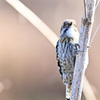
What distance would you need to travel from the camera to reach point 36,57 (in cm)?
591

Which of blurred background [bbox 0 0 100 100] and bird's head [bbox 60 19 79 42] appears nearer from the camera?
bird's head [bbox 60 19 79 42]

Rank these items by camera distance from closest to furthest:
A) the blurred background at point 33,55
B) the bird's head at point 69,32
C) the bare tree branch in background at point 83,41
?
the bare tree branch in background at point 83,41, the bird's head at point 69,32, the blurred background at point 33,55

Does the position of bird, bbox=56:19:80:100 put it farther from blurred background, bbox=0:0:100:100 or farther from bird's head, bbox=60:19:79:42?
blurred background, bbox=0:0:100:100

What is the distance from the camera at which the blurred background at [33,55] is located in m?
5.65

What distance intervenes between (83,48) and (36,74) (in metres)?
3.17

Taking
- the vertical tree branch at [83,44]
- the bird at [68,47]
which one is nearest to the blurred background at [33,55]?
the bird at [68,47]

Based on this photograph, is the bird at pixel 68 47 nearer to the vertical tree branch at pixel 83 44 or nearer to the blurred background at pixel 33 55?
the vertical tree branch at pixel 83 44

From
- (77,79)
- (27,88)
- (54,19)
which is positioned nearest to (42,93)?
(27,88)

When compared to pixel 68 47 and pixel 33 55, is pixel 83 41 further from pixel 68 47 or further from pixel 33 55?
pixel 33 55

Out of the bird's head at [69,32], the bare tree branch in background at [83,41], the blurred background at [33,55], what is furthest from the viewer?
the blurred background at [33,55]

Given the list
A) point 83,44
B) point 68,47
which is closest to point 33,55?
point 68,47

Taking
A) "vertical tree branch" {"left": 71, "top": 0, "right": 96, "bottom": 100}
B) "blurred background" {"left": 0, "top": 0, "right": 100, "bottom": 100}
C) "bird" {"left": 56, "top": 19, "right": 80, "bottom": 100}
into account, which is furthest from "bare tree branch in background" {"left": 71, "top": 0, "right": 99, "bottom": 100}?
"blurred background" {"left": 0, "top": 0, "right": 100, "bottom": 100}

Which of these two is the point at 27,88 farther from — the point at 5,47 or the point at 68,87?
the point at 68,87

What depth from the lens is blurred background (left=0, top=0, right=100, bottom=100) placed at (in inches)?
223
